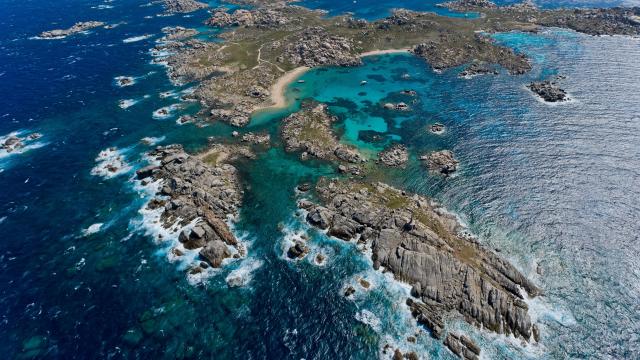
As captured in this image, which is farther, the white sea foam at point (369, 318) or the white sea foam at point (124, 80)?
the white sea foam at point (124, 80)

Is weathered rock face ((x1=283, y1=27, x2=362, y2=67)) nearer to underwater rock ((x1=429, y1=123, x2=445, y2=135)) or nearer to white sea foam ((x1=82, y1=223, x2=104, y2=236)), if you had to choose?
underwater rock ((x1=429, y1=123, x2=445, y2=135))

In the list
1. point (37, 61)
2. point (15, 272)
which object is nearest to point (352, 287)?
point (15, 272)

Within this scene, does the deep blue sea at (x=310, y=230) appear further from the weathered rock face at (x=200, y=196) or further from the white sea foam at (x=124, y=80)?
the white sea foam at (x=124, y=80)

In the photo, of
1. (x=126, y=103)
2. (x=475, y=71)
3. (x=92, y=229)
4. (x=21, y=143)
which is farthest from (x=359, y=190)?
(x=21, y=143)

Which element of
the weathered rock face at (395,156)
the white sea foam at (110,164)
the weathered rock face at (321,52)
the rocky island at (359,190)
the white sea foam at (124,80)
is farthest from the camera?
the weathered rock face at (321,52)

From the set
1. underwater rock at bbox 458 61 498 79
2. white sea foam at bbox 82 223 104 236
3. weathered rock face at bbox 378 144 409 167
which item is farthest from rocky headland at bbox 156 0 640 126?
white sea foam at bbox 82 223 104 236

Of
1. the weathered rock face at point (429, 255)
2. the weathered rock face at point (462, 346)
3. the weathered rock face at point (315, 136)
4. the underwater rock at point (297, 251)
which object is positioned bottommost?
the weathered rock face at point (462, 346)

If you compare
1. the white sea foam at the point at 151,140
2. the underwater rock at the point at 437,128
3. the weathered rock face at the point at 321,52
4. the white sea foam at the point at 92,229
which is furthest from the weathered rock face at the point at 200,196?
the weathered rock face at the point at 321,52

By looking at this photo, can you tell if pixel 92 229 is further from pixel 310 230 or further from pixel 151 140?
pixel 310 230
